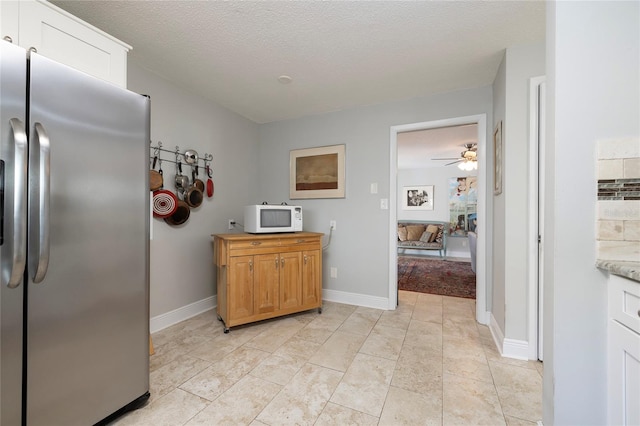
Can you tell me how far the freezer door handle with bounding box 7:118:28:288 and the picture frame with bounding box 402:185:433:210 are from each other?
6.88 metres

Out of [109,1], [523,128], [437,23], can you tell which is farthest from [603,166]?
[109,1]

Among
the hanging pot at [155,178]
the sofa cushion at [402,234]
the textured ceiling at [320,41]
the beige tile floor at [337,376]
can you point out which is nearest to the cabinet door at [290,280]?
the beige tile floor at [337,376]

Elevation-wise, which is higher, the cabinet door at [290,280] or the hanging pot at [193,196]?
the hanging pot at [193,196]

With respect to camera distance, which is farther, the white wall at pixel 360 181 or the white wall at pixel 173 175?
the white wall at pixel 360 181

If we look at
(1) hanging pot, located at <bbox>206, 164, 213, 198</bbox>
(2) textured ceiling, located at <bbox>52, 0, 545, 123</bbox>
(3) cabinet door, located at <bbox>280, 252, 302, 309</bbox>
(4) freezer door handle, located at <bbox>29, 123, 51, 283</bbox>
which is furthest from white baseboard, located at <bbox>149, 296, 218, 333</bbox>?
(2) textured ceiling, located at <bbox>52, 0, 545, 123</bbox>

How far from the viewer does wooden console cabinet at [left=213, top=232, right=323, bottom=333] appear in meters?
2.30

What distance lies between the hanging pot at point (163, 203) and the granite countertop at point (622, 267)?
2.73 metres

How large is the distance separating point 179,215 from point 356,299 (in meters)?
2.08

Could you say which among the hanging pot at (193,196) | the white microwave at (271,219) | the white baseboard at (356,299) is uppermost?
the hanging pot at (193,196)

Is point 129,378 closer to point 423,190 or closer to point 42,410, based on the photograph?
point 42,410

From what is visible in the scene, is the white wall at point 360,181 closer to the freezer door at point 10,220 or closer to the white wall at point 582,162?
the white wall at point 582,162

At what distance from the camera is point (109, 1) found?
1514 millimetres

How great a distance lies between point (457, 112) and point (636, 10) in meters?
1.66

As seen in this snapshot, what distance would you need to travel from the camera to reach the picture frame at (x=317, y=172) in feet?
10.3
